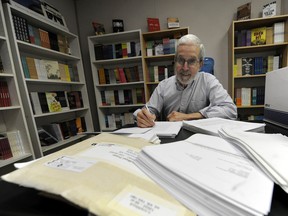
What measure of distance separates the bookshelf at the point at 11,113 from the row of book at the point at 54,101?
0.24 m

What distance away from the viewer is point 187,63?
1.36 metres

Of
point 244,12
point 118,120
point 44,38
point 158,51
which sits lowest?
point 118,120

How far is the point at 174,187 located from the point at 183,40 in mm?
1295

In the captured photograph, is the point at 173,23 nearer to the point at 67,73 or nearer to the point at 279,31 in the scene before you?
the point at 279,31

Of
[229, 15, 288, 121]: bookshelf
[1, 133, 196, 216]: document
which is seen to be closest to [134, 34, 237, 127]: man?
[1, 133, 196, 216]: document

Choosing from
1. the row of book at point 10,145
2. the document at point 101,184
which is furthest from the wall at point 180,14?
the document at point 101,184

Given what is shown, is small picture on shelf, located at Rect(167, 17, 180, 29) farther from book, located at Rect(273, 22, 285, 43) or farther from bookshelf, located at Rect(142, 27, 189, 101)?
book, located at Rect(273, 22, 285, 43)

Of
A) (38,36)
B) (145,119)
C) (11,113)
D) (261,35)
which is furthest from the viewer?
(261,35)

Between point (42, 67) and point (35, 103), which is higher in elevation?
point (42, 67)

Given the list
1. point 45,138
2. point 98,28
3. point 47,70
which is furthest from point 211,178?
point 98,28

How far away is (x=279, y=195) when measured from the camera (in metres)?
0.27

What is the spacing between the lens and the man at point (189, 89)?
1307 millimetres

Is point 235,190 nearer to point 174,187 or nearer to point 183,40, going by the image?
point 174,187

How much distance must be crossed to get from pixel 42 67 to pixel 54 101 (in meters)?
0.44
